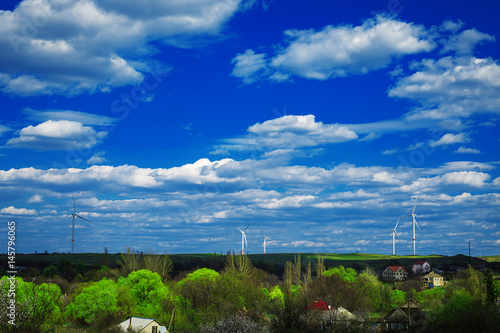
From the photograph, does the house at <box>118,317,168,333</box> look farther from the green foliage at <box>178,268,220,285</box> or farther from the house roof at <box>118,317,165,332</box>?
the green foliage at <box>178,268,220,285</box>

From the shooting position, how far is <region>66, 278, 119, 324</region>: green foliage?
239 ft

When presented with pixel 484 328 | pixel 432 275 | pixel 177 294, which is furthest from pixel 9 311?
pixel 432 275

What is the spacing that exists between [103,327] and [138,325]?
890 cm

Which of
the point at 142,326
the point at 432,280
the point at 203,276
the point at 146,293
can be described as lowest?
the point at 432,280

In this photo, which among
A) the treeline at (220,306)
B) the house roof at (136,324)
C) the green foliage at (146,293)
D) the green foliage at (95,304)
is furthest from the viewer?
the green foliage at (146,293)

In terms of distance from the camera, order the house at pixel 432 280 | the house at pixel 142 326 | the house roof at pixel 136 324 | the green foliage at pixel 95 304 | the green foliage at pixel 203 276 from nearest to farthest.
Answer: the house at pixel 142 326, the house roof at pixel 136 324, the green foliage at pixel 95 304, the green foliage at pixel 203 276, the house at pixel 432 280

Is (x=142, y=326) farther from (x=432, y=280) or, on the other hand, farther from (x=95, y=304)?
(x=432, y=280)

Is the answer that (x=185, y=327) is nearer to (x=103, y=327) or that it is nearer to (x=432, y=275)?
(x=103, y=327)

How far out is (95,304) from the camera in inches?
2867

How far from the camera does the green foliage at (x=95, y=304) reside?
72875 millimetres

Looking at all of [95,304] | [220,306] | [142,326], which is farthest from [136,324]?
[220,306]

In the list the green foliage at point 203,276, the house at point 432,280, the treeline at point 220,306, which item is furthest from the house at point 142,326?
the house at point 432,280

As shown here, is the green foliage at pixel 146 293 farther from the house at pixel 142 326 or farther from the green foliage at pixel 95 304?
the house at pixel 142 326

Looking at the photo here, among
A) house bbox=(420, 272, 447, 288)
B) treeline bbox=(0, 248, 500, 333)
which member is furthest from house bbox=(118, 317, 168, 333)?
house bbox=(420, 272, 447, 288)
